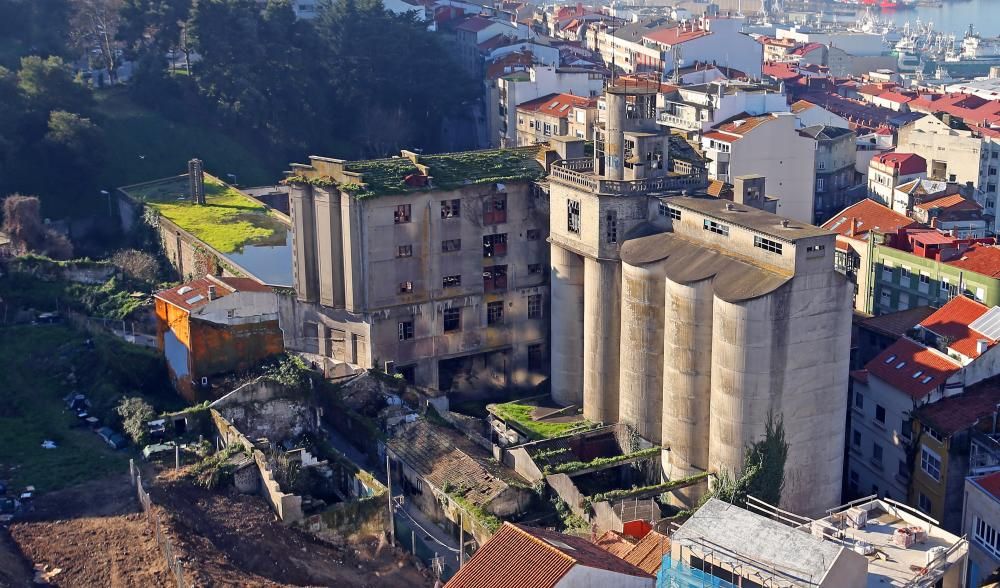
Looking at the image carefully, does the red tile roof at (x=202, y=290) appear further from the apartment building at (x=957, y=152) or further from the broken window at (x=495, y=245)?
the apartment building at (x=957, y=152)

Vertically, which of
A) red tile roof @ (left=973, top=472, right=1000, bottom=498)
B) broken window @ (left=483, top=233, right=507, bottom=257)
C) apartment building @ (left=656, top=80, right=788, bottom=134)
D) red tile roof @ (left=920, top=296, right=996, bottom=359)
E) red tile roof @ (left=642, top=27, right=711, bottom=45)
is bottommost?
red tile roof @ (left=973, top=472, right=1000, bottom=498)

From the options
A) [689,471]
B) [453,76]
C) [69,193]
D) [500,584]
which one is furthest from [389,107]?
[500,584]

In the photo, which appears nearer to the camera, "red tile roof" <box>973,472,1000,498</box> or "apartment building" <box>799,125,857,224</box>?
"red tile roof" <box>973,472,1000,498</box>

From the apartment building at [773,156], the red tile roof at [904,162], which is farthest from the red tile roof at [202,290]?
the red tile roof at [904,162]

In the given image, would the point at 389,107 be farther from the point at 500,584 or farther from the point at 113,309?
the point at 500,584

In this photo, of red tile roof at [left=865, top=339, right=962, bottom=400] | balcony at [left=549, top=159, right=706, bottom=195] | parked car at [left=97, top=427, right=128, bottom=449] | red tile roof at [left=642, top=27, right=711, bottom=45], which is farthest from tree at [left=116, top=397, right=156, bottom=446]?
red tile roof at [left=642, top=27, right=711, bottom=45]

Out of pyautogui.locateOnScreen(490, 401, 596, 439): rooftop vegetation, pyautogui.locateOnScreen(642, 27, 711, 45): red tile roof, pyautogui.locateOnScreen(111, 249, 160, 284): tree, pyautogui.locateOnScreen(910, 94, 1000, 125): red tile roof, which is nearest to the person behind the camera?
pyautogui.locateOnScreen(490, 401, 596, 439): rooftop vegetation

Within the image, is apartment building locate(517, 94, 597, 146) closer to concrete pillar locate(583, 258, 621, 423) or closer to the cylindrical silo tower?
concrete pillar locate(583, 258, 621, 423)

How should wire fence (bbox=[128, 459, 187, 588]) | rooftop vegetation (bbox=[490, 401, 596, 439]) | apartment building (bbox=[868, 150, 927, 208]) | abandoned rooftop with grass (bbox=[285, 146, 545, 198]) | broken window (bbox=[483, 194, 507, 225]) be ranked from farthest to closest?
apartment building (bbox=[868, 150, 927, 208]) < broken window (bbox=[483, 194, 507, 225]) < abandoned rooftop with grass (bbox=[285, 146, 545, 198]) < rooftop vegetation (bbox=[490, 401, 596, 439]) < wire fence (bbox=[128, 459, 187, 588])
